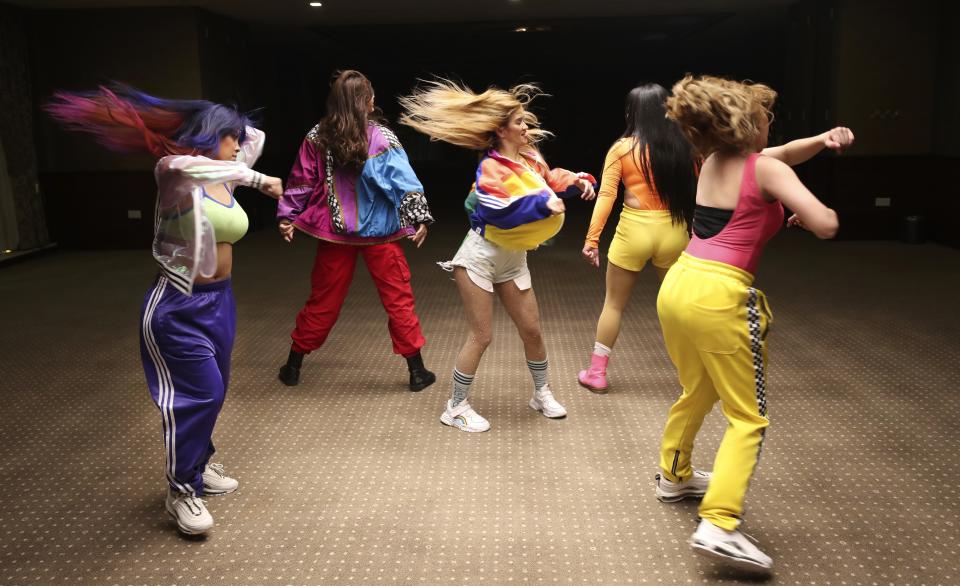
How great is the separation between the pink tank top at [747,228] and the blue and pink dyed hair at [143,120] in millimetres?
1425

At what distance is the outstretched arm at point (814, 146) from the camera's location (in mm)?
2094

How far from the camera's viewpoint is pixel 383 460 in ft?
9.78

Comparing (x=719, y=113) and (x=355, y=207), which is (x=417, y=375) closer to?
(x=355, y=207)

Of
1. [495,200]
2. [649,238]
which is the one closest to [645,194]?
[649,238]

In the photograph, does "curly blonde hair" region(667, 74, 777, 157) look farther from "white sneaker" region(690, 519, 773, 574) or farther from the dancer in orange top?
the dancer in orange top

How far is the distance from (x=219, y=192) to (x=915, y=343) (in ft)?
11.8

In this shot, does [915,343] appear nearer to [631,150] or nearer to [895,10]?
[631,150]

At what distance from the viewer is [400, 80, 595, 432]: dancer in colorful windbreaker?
292 cm

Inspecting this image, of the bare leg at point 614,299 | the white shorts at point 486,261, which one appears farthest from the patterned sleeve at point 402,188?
the bare leg at point 614,299

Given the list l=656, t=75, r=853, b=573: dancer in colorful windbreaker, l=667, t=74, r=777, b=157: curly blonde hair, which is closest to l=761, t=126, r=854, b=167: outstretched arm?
l=656, t=75, r=853, b=573: dancer in colorful windbreaker

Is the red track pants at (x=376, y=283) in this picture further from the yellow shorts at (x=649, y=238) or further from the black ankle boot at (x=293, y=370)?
the yellow shorts at (x=649, y=238)

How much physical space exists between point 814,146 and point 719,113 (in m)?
0.31

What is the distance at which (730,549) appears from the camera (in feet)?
6.95

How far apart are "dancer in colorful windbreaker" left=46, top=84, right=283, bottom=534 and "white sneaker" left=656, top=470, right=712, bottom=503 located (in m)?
1.35
